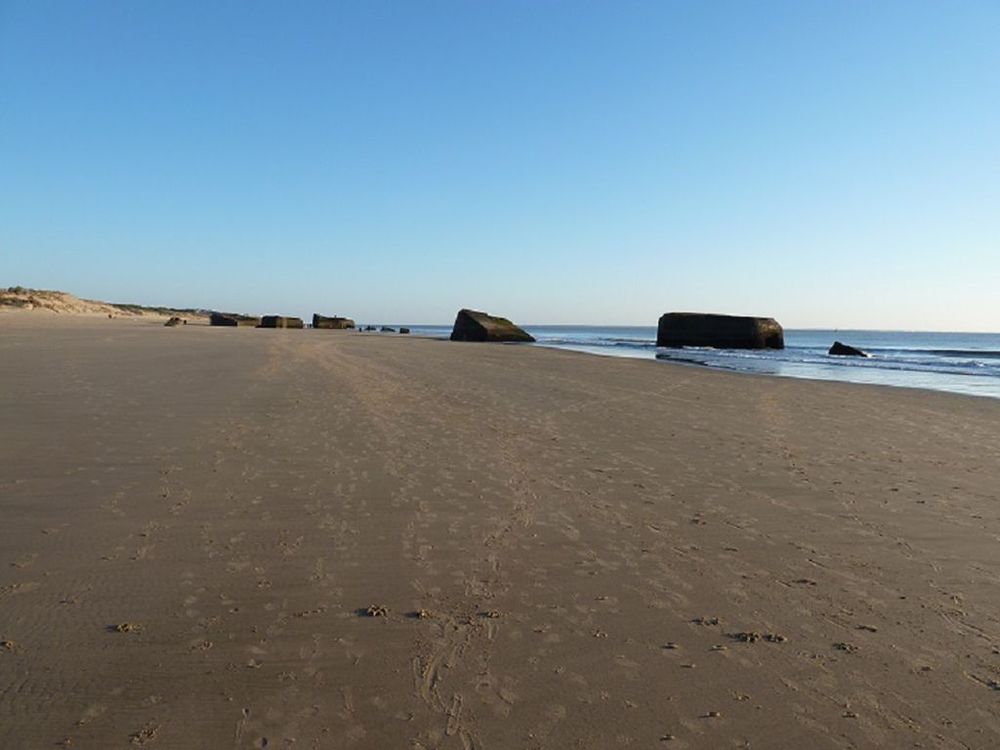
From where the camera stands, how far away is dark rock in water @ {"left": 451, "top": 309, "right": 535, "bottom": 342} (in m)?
49.2

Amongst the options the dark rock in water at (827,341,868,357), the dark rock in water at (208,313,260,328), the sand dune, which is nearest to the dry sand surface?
the dark rock in water at (827,341,868,357)

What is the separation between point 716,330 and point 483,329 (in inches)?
742

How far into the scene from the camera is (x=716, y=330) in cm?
5469

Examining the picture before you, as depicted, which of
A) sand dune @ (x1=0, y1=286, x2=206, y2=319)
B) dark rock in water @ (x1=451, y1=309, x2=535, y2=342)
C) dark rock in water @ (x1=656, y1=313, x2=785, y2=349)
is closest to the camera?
dark rock in water @ (x1=451, y1=309, x2=535, y2=342)

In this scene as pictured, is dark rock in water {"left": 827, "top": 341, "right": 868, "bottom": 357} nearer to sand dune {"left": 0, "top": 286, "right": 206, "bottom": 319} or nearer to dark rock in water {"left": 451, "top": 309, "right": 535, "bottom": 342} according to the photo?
dark rock in water {"left": 451, "top": 309, "right": 535, "bottom": 342}

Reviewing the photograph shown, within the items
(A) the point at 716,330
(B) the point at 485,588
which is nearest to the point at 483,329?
(A) the point at 716,330

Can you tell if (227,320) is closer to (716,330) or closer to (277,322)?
(277,322)

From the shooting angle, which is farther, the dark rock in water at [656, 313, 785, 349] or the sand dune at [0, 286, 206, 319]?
the sand dune at [0, 286, 206, 319]

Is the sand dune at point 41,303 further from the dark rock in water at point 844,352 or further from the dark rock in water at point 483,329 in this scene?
the dark rock in water at point 844,352

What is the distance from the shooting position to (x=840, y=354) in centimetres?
4347

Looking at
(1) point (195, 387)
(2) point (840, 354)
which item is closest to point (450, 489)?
(1) point (195, 387)

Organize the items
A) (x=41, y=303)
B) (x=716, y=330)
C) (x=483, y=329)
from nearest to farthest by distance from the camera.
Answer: (x=483, y=329), (x=716, y=330), (x=41, y=303)

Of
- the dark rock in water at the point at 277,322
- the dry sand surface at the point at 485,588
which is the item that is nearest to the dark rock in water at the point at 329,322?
the dark rock in water at the point at 277,322

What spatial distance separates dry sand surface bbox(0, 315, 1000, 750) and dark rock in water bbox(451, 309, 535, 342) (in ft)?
128
